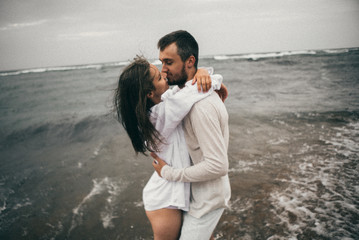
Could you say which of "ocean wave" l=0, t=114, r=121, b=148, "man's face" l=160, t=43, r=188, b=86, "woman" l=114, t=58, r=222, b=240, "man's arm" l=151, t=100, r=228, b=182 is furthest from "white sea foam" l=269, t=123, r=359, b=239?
"ocean wave" l=0, t=114, r=121, b=148

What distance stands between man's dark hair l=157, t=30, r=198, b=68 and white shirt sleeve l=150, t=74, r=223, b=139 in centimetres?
43

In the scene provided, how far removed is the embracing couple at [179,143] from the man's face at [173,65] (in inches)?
6.4

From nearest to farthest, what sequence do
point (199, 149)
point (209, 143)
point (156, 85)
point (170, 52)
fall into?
1. point (209, 143)
2. point (199, 149)
3. point (156, 85)
4. point (170, 52)

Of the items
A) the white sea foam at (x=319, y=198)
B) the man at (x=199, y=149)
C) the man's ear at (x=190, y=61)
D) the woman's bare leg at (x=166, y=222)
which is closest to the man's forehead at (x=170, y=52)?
the man at (x=199, y=149)

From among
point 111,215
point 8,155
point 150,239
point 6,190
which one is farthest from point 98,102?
point 150,239

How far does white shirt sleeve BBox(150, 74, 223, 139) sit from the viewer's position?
1462mm

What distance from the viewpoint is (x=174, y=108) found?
1469mm

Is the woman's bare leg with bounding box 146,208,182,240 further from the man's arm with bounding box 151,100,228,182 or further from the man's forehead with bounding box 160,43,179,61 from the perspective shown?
the man's forehead with bounding box 160,43,179,61

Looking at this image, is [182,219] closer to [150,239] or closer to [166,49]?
[166,49]

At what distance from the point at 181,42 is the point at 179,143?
935mm

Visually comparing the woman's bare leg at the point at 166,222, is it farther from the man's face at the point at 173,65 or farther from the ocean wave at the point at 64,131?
the ocean wave at the point at 64,131

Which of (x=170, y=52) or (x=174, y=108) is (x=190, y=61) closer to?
(x=170, y=52)

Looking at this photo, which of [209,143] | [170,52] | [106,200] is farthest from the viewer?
[106,200]

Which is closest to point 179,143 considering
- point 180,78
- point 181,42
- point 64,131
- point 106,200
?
point 180,78
